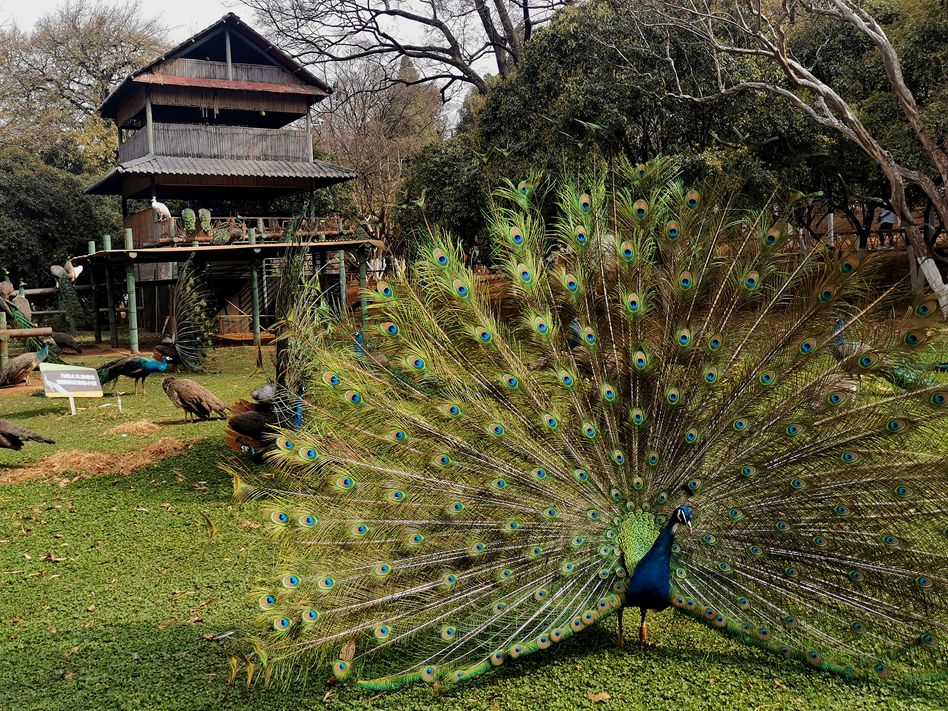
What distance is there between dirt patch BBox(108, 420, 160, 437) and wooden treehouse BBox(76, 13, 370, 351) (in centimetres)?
941

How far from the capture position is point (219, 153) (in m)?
23.1

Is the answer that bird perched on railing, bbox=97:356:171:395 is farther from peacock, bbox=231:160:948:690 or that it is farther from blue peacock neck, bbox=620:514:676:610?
blue peacock neck, bbox=620:514:676:610

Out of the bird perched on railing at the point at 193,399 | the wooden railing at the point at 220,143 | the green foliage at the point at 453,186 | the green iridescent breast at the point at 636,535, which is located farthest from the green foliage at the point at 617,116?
the green iridescent breast at the point at 636,535

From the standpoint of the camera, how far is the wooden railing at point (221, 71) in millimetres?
22875

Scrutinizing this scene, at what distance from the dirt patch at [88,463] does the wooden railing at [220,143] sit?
15.1 m

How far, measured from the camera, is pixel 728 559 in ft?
13.5

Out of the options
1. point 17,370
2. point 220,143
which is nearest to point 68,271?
point 220,143

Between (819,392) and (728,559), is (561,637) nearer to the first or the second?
(728,559)

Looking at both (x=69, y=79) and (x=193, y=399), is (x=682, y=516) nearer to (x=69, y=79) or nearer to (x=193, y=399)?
(x=193, y=399)

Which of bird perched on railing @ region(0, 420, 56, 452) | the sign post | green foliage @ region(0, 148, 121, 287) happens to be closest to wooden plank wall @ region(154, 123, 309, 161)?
green foliage @ region(0, 148, 121, 287)

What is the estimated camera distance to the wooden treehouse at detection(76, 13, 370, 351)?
21706mm

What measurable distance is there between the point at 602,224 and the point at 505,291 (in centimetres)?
65

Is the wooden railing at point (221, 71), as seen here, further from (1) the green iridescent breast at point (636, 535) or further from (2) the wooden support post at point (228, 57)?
(1) the green iridescent breast at point (636, 535)

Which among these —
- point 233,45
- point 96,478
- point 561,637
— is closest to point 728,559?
point 561,637
